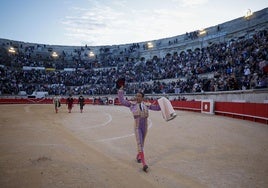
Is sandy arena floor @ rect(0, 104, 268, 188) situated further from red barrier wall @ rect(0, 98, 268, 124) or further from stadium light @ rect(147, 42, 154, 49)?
stadium light @ rect(147, 42, 154, 49)

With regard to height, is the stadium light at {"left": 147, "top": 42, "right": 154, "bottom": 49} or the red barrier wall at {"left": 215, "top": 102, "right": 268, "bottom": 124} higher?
the stadium light at {"left": 147, "top": 42, "right": 154, "bottom": 49}

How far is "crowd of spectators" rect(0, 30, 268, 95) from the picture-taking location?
1976 cm

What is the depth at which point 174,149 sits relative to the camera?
23.9 feet

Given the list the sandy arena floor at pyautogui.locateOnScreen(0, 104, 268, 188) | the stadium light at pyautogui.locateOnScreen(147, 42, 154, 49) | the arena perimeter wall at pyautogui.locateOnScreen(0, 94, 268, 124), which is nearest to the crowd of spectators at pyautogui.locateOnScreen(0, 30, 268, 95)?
the arena perimeter wall at pyautogui.locateOnScreen(0, 94, 268, 124)

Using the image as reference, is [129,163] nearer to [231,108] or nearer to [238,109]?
[238,109]

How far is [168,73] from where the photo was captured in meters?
33.8

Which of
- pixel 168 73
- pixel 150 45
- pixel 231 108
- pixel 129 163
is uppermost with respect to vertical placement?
pixel 150 45

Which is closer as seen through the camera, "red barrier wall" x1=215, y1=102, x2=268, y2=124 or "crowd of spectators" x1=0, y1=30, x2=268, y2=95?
"red barrier wall" x1=215, y1=102, x2=268, y2=124

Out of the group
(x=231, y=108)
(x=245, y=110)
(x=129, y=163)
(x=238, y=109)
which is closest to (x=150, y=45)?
(x=231, y=108)

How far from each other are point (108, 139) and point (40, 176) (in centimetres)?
434

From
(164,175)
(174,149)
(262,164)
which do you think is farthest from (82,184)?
(262,164)

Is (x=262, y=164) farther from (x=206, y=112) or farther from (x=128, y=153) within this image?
(x=206, y=112)

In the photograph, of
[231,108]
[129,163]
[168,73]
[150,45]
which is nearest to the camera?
[129,163]

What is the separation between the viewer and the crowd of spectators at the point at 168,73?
778 inches
